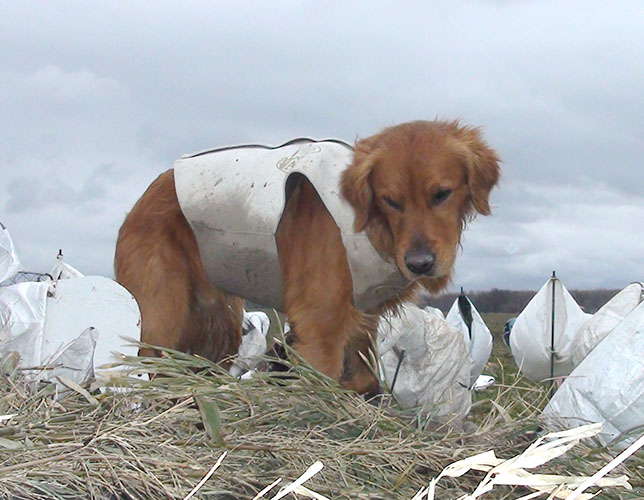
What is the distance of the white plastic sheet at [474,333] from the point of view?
28.9 feet

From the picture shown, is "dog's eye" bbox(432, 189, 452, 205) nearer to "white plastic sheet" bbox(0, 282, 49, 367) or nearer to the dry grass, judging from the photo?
the dry grass

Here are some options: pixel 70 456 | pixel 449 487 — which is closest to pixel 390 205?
pixel 449 487

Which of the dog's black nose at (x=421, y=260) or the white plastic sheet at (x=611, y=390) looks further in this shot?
the dog's black nose at (x=421, y=260)

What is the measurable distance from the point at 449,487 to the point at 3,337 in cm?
200

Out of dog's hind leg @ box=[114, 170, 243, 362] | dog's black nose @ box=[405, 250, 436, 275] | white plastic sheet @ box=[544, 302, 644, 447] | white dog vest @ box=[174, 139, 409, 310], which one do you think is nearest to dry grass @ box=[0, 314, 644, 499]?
white plastic sheet @ box=[544, 302, 644, 447]

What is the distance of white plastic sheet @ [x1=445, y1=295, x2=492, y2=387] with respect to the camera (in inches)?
346

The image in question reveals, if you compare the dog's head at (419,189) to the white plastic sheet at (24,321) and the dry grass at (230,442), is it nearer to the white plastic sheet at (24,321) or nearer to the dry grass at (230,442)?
the dry grass at (230,442)

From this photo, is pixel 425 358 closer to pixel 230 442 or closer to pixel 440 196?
pixel 440 196

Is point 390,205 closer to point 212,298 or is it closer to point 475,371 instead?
point 212,298

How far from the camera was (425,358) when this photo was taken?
6.34 metres

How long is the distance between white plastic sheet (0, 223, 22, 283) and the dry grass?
3.53 feet

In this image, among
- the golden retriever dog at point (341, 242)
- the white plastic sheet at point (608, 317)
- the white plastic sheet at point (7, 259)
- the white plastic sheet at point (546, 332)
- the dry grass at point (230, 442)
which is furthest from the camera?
the white plastic sheet at point (546, 332)

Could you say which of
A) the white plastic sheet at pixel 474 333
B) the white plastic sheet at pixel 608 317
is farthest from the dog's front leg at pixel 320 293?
the white plastic sheet at pixel 474 333

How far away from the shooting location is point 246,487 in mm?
2059
